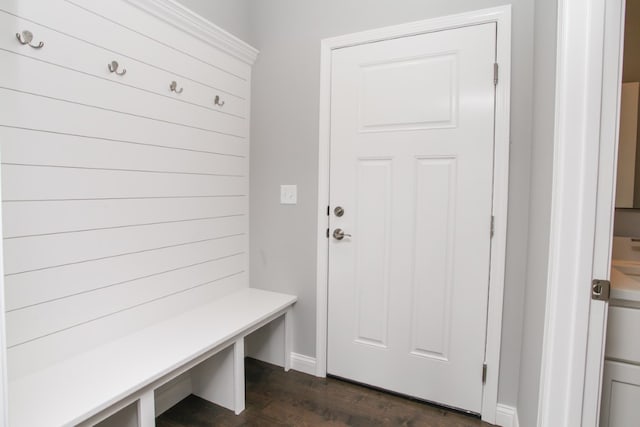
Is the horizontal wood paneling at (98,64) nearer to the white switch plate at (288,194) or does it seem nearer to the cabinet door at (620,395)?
the white switch plate at (288,194)

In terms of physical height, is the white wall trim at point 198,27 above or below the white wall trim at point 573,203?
above

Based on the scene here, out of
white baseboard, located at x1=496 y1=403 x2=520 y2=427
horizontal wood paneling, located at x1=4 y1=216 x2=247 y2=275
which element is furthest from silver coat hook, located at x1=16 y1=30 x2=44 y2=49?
white baseboard, located at x1=496 y1=403 x2=520 y2=427

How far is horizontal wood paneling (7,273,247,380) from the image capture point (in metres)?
1.27

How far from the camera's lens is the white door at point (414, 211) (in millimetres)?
1771

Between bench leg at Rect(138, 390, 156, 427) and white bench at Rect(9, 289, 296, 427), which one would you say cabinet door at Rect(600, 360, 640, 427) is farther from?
bench leg at Rect(138, 390, 156, 427)

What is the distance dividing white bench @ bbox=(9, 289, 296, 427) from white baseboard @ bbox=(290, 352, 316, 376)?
0.61 feet

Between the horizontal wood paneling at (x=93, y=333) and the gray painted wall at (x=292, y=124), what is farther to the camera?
the gray painted wall at (x=292, y=124)

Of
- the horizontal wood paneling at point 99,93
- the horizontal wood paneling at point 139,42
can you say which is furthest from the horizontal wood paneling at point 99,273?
the horizontal wood paneling at point 139,42

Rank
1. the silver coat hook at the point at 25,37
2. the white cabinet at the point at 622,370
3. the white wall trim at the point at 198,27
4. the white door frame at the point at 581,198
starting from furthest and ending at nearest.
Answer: the white wall trim at the point at 198,27, the silver coat hook at the point at 25,37, the white cabinet at the point at 622,370, the white door frame at the point at 581,198

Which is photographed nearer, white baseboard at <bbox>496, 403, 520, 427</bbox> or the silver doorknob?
white baseboard at <bbox>496, 403, 520, 427</bbox>

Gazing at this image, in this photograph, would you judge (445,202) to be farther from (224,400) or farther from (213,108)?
(224,400)

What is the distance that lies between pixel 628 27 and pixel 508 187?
1.11 metres

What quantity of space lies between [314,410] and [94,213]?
145 cm

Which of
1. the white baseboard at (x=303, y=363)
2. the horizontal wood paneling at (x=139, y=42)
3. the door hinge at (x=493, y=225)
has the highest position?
the horizontal wood paneling at (x=139, y=42)
